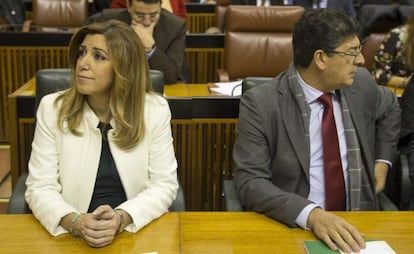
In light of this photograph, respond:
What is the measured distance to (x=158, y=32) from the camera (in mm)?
3213

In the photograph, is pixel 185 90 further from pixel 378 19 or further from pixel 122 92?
pixel 378 19

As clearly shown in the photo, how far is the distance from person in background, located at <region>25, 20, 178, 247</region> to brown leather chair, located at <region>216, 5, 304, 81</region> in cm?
186

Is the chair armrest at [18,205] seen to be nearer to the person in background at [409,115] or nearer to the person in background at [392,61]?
the person in background at [409,115]

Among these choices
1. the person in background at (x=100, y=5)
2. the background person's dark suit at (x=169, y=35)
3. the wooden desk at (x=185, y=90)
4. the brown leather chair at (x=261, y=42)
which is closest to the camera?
the wooden desk at (x=185, y=90)

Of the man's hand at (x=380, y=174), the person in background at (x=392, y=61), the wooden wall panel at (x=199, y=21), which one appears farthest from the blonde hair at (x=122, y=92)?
the wooden wall panel at (x=199, y=21)

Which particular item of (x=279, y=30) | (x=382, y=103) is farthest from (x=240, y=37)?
(x=382, y=103)

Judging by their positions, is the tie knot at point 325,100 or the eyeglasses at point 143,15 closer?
the tie knot at point 325,100

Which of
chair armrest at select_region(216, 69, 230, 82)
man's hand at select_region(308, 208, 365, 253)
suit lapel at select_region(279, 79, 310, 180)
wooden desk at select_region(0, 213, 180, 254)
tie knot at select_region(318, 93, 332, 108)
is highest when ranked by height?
tie knot at select_region(318, 93, 332, 108)

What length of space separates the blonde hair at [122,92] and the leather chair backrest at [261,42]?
74.1 inches

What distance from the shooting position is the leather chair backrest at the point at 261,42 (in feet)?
12.0

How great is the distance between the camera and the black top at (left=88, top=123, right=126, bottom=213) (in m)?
1.83

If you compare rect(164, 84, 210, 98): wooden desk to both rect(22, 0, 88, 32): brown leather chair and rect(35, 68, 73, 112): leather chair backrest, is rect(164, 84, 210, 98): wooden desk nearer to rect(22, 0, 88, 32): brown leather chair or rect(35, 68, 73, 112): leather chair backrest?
rect(35, 68, 73, 112): leather chair backrest

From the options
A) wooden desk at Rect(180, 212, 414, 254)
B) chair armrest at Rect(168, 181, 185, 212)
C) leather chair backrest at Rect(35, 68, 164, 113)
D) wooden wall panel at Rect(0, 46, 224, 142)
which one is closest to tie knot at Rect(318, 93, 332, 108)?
wooden desk at Rect(180, 212, 414, 254)

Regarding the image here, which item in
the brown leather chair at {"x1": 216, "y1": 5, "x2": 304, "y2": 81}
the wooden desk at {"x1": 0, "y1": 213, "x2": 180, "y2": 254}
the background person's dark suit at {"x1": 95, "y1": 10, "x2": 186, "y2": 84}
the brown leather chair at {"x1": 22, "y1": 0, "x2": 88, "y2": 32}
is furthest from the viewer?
the brown leather chair at {"x1": 22, "y1": 0, "x2": 88, "y2": 32}
